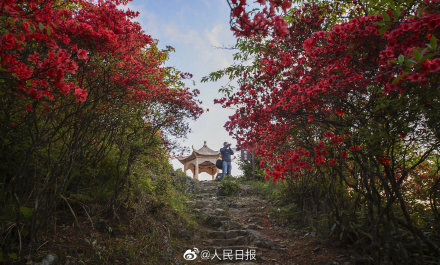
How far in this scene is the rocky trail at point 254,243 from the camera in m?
3.92

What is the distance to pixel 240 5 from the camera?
1.83 metres

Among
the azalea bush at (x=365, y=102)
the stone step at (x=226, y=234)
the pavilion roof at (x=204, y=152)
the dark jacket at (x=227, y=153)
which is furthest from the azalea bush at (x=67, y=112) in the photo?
the pavilion roof at (x=204, y=152)

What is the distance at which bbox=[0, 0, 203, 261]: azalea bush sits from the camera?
88.0 inches

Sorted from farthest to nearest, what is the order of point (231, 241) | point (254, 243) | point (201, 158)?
point (201, 158) → point (231, 241) → point (254, 243)

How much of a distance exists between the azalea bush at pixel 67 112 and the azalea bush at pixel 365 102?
1.78 meters

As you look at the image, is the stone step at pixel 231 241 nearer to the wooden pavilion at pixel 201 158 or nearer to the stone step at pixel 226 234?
the stone step at pixel 226 234

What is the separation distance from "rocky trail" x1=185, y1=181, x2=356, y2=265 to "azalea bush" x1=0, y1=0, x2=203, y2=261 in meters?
1.95

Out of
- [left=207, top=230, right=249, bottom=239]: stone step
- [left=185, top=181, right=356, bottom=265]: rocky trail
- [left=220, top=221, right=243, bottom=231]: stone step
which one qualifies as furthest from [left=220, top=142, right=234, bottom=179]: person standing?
[left=207, top=230, right=249, bottom=239]: stone step

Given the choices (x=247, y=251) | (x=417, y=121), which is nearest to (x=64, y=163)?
(x=247, y=251)

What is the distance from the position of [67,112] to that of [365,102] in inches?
142

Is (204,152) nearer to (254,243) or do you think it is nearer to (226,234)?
(226,234)

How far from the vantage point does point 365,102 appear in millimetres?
2943

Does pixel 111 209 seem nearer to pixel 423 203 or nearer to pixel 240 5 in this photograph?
pixel 240 5

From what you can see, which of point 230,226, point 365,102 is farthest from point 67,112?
point 230,226
